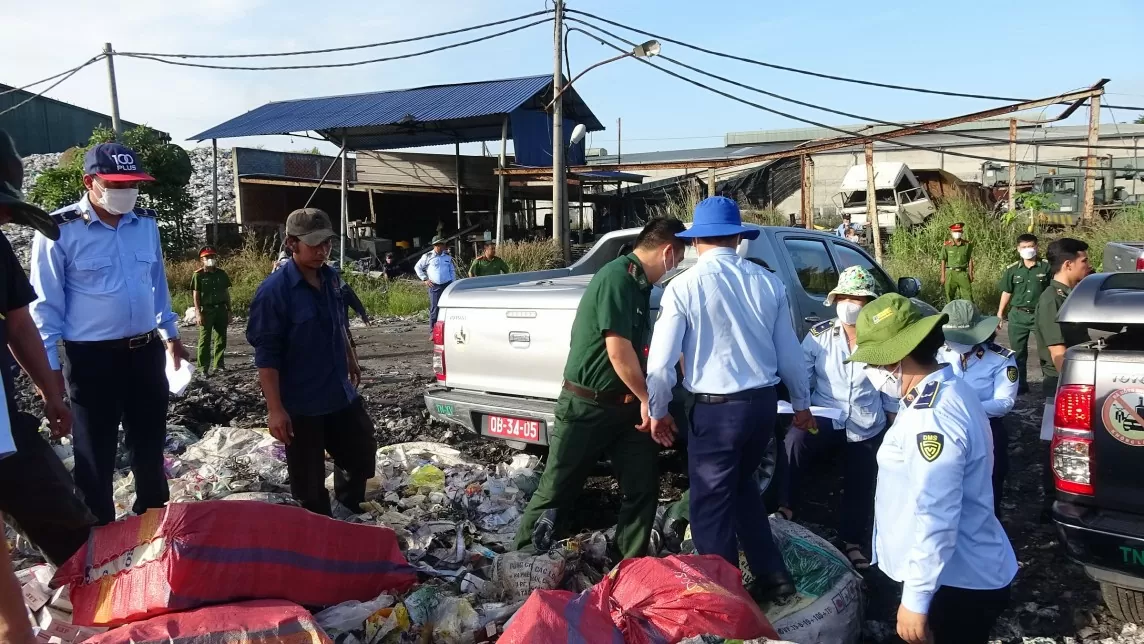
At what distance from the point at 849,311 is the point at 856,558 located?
1314 millimetres

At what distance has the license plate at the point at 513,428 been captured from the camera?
4496 mm

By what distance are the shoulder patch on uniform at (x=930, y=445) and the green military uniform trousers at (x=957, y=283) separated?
9757mm

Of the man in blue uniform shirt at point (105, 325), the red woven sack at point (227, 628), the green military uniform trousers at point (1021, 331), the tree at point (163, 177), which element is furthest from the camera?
the tree at point (163, 177)

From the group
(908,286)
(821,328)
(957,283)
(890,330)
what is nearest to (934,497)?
(890,330)

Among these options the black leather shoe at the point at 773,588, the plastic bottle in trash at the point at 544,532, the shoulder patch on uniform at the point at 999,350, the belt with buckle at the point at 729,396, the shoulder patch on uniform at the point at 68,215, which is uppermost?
the shoulder patch on uniform at the point at 68,215

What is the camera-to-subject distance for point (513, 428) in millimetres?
4594

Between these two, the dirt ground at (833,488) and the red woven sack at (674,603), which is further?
the dirt ground at (833,488)

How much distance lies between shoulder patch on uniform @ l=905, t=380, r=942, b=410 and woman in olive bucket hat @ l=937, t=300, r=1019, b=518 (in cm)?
178

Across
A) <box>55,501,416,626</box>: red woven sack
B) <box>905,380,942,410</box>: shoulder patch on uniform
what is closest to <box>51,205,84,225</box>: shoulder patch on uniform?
<box>55,501,416,626</box>: red woven sack

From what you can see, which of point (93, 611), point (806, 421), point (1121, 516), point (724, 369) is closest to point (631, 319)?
point (724, 369)

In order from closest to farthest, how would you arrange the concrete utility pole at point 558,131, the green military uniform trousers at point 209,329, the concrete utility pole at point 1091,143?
the green military uniform trousers at point 209,329 → the concrete utility pole at point 1091,143 → the concrete utility pole at point 558,131

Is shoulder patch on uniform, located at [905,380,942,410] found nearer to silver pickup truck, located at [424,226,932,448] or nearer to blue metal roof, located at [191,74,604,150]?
silver pickup truck, located at [424,226,932,448]

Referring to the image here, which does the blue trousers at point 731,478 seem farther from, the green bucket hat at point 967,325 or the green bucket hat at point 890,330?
the green bucket hat at point 967,325

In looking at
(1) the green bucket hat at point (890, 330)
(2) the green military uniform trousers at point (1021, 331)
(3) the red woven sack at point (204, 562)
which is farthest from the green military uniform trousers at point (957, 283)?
(3) the red woven sack at point (204, 562)
